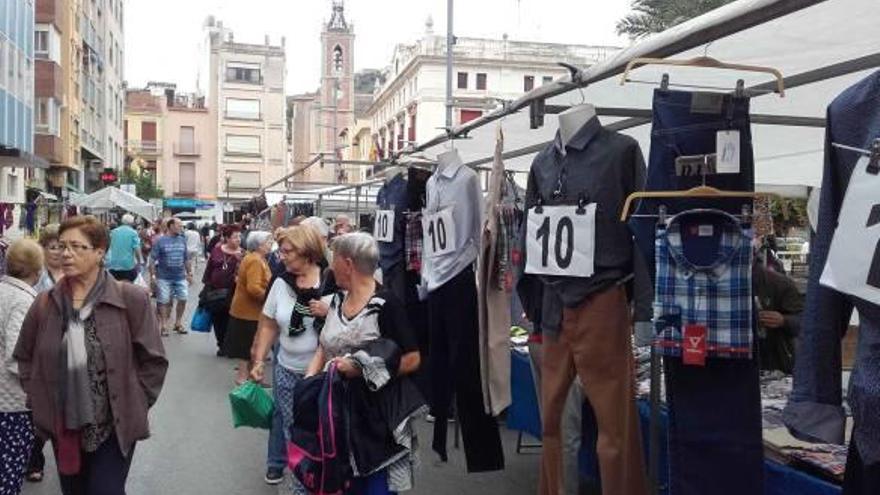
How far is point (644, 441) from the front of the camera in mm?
4445

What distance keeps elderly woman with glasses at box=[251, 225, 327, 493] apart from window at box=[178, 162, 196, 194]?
259 feet

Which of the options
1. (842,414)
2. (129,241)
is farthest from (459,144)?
(129,241)

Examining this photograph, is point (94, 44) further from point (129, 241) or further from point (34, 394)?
point (34, 394)

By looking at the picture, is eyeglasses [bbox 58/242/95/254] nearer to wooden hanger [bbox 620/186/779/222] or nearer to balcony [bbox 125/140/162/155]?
wooden hanger [bbox 620/186/779/222]

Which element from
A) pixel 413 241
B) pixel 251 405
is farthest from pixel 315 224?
pixel 251 405

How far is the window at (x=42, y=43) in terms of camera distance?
27.2 metres

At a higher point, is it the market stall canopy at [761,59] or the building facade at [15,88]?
the building facade at [15,88]

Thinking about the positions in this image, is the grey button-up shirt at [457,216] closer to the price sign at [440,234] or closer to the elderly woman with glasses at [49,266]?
the price sign at [440,234]

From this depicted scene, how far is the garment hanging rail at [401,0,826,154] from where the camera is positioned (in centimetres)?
259

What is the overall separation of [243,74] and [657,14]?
63.2 m

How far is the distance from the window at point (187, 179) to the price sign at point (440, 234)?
260ft

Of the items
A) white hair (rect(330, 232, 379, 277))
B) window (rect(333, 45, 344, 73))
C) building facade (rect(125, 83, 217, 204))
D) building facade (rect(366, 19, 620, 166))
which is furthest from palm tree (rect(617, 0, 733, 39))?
building facade (rect(125, 83, 217, 204))

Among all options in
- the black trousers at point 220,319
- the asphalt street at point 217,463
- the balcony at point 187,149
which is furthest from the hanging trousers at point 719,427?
the balcony at point 187,149

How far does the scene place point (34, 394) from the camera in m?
3.94
